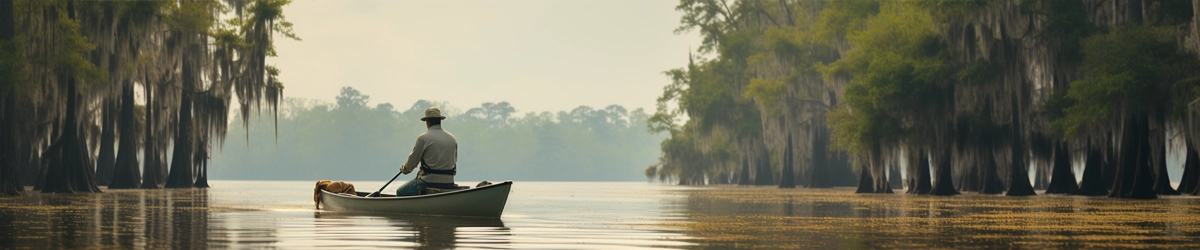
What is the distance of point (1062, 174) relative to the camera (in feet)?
130

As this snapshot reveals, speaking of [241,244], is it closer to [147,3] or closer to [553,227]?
[553,227]

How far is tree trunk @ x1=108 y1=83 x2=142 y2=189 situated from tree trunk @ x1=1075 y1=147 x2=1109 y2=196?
29778 millimetres

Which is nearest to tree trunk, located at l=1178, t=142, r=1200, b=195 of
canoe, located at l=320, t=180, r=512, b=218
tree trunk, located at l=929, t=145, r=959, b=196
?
tree trunk, located at l=929, t=145, r=959, b=196

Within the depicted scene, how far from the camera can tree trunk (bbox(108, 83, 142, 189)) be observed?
1736 inches

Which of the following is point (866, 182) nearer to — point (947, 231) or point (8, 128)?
point (8, 128)

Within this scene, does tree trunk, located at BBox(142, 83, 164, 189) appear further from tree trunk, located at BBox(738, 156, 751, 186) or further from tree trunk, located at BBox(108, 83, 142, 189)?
tree trunk, located at BBox(738, 156, 751, 186)

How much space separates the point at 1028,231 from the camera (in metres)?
14.7

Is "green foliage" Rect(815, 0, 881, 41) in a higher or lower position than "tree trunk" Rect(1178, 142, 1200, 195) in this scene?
higher

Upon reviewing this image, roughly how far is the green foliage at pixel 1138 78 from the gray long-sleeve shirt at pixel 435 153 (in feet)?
60.9

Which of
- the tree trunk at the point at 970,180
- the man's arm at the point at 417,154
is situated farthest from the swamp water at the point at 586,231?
the tree trunk at the point at 970,180

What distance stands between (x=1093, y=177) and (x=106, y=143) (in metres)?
31.4

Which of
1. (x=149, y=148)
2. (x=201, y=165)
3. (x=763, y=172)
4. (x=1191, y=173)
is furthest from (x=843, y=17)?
(x=149, y=148)

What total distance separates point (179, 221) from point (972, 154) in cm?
2934

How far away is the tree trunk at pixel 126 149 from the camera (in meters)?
44.1
